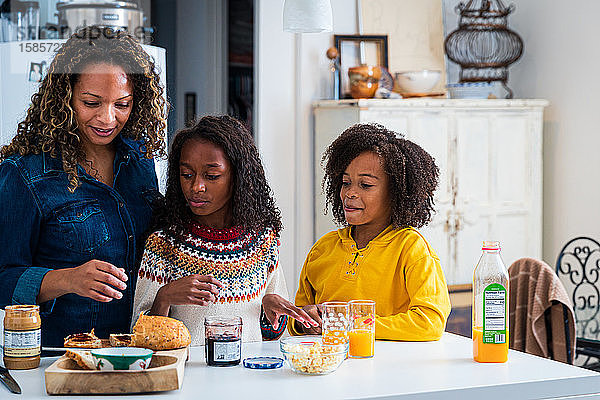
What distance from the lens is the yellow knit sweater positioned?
1.77 metres

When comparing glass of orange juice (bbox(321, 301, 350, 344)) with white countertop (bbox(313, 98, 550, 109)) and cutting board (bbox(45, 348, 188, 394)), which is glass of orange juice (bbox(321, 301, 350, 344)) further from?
white countertop (bbox(313, 98, 550, 109))

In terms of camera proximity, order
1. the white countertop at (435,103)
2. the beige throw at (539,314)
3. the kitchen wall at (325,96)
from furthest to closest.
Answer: the kitchen wall at (325,96), the white countertop at (435,103), the beige throw at (539,314)

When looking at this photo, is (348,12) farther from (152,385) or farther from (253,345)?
(152,385)

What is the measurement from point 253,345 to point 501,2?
3.37 meters

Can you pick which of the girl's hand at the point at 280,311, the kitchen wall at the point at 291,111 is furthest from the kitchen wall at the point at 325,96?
the girl's hand at the point at 280,311

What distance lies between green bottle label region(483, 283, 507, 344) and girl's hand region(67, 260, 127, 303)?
0.69 metres

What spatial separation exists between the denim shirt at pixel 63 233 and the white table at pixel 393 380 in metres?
0.30

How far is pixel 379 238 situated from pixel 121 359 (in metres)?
0.80

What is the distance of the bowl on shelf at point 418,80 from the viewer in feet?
13.4

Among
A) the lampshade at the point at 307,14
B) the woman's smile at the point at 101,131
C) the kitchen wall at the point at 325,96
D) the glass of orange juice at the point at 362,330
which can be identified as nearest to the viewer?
the glass of orange juice at the point at 362,330

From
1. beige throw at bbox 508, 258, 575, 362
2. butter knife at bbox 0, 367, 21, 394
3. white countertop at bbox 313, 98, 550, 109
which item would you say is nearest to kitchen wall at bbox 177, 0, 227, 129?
white countertop at bbox 313, 98, 550, 109

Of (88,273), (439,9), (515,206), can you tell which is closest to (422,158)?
(88,273)

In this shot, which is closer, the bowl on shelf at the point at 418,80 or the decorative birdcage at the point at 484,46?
the bowl on shelf at the point at 418,80

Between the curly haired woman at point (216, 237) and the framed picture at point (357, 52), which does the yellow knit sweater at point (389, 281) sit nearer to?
the curly haired woman at point (216, 237)
